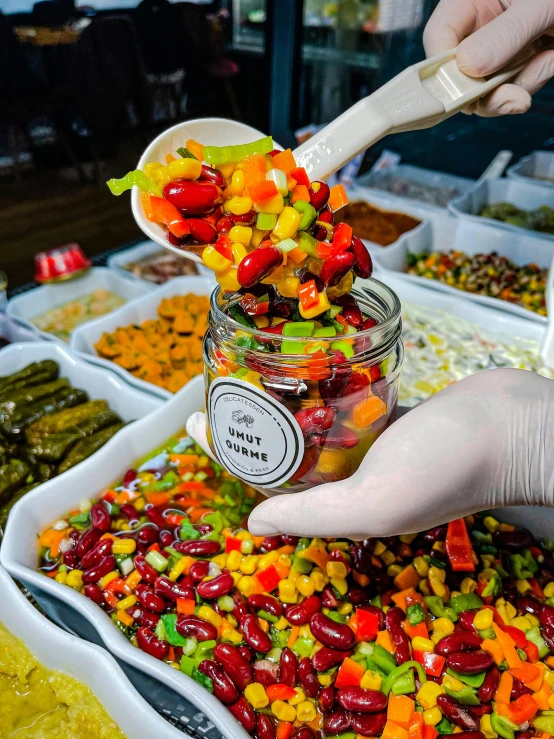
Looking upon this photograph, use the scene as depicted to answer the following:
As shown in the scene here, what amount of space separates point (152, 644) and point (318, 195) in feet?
4.04

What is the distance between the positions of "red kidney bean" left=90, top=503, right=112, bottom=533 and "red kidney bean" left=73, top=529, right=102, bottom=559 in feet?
0.10

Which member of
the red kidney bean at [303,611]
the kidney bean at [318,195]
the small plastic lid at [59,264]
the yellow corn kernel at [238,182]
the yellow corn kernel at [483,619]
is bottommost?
the red kidney bean at [303,611]

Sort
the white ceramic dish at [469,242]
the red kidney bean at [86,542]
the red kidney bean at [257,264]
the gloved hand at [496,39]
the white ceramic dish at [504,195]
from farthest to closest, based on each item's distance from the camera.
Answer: the white ceramic dish at [504,195], the white ceramic dish at [469,242], the gloved hand at [496,39], the red kidney bean at [86,542], the red kidney bean at [257,264]

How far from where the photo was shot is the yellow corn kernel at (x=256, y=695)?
4.80 ft

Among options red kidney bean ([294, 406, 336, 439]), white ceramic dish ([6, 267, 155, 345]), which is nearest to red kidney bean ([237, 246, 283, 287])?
red kidney bean ([294, 406, 336, 439])

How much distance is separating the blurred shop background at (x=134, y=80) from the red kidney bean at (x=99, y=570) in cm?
227

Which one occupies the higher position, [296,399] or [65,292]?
[296,399]

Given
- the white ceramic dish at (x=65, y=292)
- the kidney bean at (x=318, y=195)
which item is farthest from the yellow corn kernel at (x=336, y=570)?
the white ceramic dish at (x=65, y=292)

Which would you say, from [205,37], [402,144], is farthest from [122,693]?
[402,144]

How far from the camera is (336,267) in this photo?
1281 mm

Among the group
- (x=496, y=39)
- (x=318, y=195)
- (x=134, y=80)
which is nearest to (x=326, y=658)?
(x=318, y=195)

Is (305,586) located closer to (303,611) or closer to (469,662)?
(303,611)

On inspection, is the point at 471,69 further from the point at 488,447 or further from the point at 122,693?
the point at 122,693

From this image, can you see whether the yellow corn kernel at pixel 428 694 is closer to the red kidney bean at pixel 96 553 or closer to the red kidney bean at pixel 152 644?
the red kidney bean at pixel 152 644
